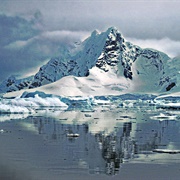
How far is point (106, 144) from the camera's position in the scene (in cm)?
2603

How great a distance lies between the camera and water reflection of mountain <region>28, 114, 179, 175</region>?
20.4m

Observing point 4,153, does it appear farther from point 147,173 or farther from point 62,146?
point 147,173

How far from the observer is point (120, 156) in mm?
22078

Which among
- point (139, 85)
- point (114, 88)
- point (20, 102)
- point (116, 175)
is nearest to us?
point (116, 175)

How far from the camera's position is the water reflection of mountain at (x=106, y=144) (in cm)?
2044

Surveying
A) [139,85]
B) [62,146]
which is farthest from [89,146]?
[139,85]

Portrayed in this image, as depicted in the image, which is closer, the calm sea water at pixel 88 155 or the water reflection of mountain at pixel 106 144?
the calm sea water at pixel 88 155

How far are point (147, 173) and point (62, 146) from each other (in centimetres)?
772

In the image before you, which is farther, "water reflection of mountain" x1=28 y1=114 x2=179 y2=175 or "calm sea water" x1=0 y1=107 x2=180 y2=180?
"water reflection of mountain" x1=28 y1=114 x2=179 y2=175

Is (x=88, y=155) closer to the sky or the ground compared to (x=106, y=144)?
closer to the ground

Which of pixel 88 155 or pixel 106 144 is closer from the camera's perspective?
pixel 88 155

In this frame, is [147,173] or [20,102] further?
[20,102]

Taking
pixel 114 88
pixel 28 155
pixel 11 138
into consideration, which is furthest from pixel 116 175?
pixel 114 88

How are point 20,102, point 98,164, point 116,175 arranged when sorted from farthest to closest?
1. point 20,102
2. point 98,164
3. point 116,175
